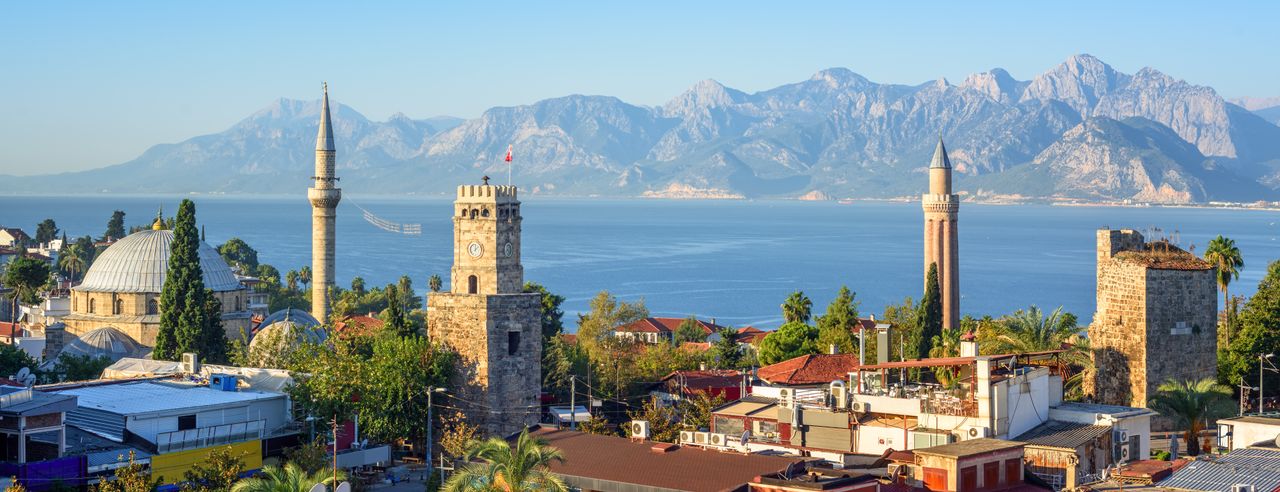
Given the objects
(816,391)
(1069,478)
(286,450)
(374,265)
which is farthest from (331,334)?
(374,265)

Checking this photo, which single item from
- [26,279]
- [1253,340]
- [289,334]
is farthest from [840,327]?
[26,279]

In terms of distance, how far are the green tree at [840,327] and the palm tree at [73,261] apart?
6616cm

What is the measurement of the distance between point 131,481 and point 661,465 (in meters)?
10.2

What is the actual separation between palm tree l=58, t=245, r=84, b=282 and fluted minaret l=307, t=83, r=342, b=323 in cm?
3601

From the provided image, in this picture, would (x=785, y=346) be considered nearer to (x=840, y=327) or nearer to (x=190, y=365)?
(x=840, y=327)

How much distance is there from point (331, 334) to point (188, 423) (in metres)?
15.8

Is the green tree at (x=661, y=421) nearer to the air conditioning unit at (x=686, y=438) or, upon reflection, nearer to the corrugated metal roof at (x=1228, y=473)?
the air conditioning unit at (x=686, y=438)

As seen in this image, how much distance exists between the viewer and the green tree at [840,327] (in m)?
60.7

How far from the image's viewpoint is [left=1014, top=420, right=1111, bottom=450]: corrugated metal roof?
32.8 meters

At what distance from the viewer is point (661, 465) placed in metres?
30.8

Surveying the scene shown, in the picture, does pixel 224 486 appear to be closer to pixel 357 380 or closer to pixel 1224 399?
pixel 357 380

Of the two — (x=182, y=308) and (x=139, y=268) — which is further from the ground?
(x=139, y=268)

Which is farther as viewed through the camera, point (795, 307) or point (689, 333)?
point (689, 333)

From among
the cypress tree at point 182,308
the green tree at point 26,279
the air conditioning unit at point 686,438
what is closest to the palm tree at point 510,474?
the air conditioning unit at point 686,438
